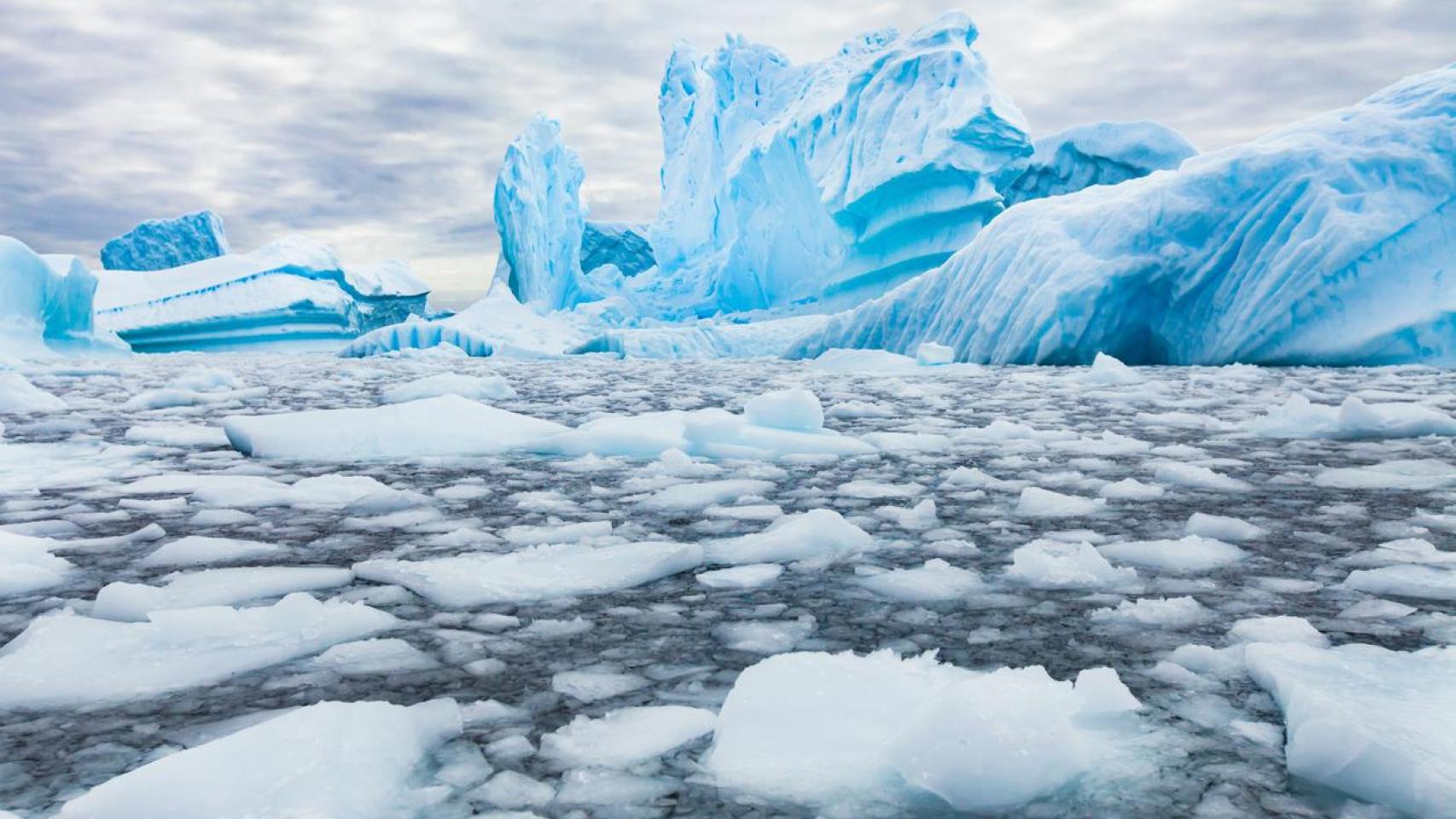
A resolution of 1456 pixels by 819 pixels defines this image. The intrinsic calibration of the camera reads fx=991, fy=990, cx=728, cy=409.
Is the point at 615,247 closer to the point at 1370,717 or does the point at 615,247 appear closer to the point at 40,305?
the point at 40,305

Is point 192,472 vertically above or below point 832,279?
below

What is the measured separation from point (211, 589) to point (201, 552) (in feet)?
1.14

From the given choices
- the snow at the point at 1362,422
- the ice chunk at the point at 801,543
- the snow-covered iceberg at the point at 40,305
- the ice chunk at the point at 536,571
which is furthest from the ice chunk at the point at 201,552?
the snow-covered iceberg at the point at 40,305

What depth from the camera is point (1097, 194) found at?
38.3 feet

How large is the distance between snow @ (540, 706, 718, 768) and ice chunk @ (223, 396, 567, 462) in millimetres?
2769

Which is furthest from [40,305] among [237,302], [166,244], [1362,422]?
[166,244]

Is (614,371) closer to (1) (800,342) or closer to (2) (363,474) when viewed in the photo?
(1) (800,342)

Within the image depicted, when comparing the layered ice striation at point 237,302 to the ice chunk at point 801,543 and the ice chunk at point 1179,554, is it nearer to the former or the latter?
the ice chunk at point 801,543

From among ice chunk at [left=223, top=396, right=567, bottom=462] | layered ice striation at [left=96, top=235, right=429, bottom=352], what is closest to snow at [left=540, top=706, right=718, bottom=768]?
ice chunk at [left=223, top=396, right=567, bottom=462]

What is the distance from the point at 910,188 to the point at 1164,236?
887cm

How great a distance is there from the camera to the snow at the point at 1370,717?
3.13 ft

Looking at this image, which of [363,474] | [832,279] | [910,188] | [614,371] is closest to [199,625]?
[363,474]

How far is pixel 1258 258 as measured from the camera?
9711 mm

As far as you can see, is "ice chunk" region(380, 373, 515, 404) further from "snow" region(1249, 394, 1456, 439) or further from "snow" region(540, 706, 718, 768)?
"snow" region(540, 706, 718, 768)
